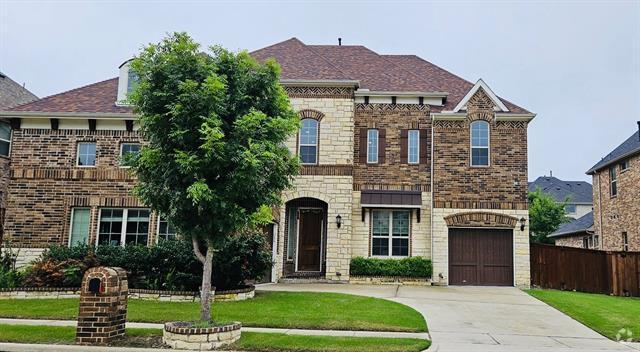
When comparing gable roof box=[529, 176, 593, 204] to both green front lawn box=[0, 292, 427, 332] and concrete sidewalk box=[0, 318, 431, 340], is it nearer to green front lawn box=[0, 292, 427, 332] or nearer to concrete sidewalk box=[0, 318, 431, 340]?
green front lawn box=[0, 292, 427, 332]

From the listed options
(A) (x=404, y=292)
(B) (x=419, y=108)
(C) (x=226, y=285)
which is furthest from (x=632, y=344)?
(B) (x=419, y=108)

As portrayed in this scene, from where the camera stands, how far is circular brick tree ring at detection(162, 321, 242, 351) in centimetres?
830

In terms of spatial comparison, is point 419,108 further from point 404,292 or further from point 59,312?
point 59,312

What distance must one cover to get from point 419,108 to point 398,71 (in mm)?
3163

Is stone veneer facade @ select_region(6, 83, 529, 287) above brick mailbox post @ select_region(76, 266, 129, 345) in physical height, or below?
above

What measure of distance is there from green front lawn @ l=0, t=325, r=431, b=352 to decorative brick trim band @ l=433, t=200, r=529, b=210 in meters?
11.3

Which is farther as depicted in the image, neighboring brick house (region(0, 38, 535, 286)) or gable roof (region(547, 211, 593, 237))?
gable roof (region(547, 211, 593, 237))

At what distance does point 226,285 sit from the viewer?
14438 millimetres

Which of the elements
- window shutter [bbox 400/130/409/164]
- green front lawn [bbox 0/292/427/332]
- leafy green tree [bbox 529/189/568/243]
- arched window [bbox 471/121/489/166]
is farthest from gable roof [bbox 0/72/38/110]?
leafy green tree [bbox 529/189/568/243]

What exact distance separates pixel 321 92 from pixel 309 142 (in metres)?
1.95

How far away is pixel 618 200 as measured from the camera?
2572 cm

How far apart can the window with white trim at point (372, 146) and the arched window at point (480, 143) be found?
3.64 metres

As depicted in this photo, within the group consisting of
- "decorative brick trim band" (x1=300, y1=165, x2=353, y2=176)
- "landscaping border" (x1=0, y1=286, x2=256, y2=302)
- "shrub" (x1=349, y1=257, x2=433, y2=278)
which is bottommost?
"landscaping border" (x1=0, y1=286, x2=256, y2=302)

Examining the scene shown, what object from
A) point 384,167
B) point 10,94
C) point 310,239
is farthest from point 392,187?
point 10,94
